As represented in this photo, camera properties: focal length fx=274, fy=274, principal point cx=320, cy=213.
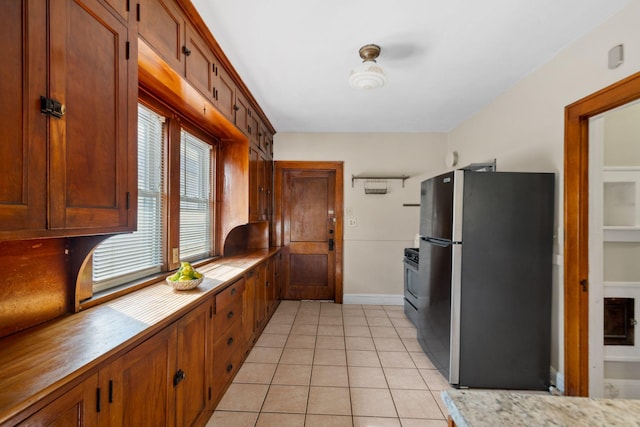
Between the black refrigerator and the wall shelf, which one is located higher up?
the wall shelf

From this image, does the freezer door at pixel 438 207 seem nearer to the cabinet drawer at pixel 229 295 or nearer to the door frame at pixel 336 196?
the door frame at pixel 336 196

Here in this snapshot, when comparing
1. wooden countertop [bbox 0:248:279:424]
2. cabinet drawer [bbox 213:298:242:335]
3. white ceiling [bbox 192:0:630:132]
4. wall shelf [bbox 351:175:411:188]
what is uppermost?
white ceiling [bbox 192:0:630:132]

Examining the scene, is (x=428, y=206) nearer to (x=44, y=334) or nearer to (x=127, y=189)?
(x=127, y=189)

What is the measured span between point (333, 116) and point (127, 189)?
9.07ft

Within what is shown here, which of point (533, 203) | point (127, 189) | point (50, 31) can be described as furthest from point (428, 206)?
point (50, 31)

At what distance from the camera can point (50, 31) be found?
0.88 metres

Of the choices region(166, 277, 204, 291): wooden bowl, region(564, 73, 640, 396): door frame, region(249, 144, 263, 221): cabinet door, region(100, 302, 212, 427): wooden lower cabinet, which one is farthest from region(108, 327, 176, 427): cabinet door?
region(564, 73, 640, 396): door frame

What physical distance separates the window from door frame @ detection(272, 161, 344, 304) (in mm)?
1430

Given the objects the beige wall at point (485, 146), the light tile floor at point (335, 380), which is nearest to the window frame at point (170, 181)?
the light tile floor at point (335, 380)

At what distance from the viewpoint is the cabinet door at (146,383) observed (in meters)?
1.03

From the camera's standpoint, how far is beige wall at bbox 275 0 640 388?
1.84m

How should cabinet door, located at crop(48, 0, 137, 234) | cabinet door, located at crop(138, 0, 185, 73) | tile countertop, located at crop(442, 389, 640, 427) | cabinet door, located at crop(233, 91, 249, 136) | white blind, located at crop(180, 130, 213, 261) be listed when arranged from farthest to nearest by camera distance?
cabinet door, located at crop(233, 91, 249, 136) → white blind, located at crop(180, 130, 213, 261) → cabinet door, located at crop(138, 0, 185, 73) → cabinet door, located at crop(48, 0, 137, 234) → tile countertop, located at crop(442, 389, 640, 427)

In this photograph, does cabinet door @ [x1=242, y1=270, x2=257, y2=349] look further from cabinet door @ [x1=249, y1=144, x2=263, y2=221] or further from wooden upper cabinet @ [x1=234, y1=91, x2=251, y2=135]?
wooden upper cabinet @ [x1=234, y1=91, x2=251, y2=135]

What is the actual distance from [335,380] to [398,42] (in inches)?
105
